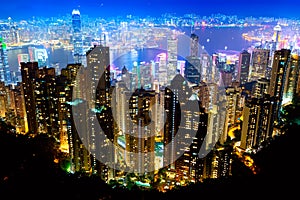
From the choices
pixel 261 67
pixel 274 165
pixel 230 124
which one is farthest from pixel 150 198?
pixel 261 67

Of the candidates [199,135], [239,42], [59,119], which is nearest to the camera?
[199,135]

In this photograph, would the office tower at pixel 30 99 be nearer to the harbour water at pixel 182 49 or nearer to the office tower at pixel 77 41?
the harbour water at pixel 182 49

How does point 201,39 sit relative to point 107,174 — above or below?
above

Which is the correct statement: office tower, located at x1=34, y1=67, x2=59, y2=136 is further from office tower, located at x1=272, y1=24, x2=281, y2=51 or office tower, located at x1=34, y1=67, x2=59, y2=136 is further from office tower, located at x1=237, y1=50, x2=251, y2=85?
office tower, located at x1=272, y1=24, x2=281, y2=51

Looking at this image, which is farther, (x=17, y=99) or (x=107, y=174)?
(x=17, y=99)

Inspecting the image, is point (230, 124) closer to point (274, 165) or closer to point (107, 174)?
point (107, 174)

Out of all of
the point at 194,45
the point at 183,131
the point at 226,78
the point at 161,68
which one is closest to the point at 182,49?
the point at 194,45
